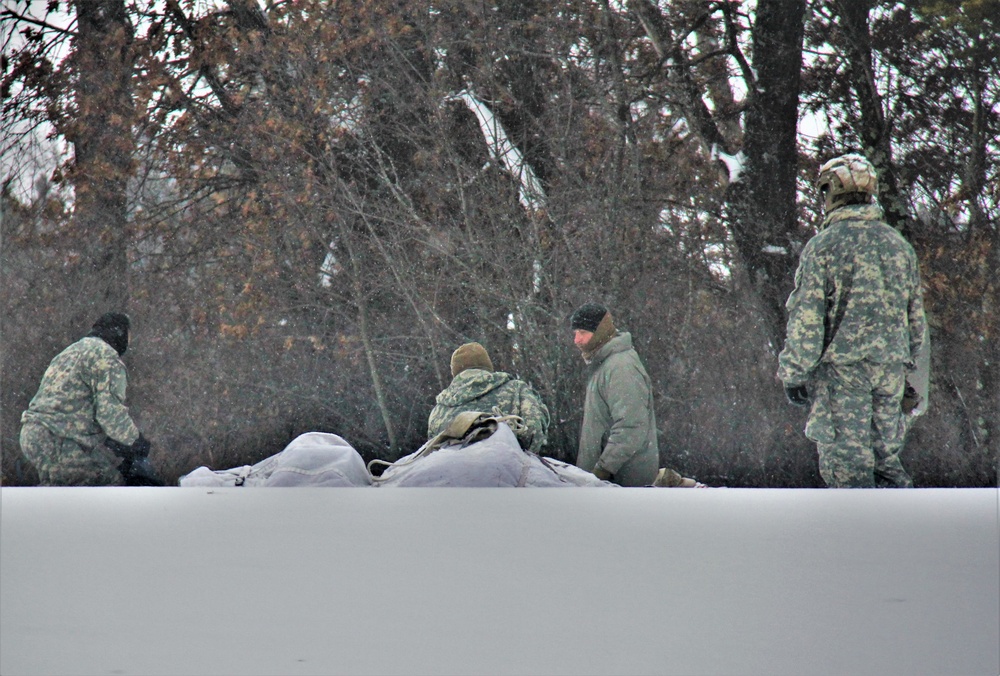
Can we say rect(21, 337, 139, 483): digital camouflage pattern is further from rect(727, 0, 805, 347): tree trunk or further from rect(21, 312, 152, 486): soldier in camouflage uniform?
rect(727, 0, 805, 347): tree trunk

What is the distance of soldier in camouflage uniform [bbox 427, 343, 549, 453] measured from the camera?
3.69 meters

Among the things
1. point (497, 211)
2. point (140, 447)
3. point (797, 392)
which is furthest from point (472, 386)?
point (140, 447)

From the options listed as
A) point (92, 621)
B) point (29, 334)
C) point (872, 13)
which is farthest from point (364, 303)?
point (92, 621)

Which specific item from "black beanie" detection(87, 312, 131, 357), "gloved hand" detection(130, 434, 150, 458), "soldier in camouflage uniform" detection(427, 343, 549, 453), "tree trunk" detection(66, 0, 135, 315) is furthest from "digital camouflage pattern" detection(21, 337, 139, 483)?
"soldier in camouflage uniform" detection(427, 343, 549, 453)

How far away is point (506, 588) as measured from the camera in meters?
1.56

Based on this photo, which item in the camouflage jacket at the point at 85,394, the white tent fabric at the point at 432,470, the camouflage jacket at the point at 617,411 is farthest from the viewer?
the camouflage jacket at the point at 85,394

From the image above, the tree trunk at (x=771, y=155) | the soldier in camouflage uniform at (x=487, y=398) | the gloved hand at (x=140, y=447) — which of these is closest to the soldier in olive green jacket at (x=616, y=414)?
the soldier in camouflage uniform at (x=487, y=398)

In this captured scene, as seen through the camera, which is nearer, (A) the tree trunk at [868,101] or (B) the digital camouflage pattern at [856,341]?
(B) the digital camouflage pattern at [856,341]

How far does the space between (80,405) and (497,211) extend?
229cm

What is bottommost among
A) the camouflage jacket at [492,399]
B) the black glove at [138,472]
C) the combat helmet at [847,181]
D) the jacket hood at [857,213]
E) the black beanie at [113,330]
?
the black glove at [138,472]

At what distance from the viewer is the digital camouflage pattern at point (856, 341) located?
3.31 m

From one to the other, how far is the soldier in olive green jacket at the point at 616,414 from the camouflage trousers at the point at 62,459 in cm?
Result: 235

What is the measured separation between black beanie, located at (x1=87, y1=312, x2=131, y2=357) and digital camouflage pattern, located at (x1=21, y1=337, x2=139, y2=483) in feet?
0.96

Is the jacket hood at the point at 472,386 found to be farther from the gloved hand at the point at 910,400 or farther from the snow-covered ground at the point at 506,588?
the snow-covered ground at the point at 506,588
